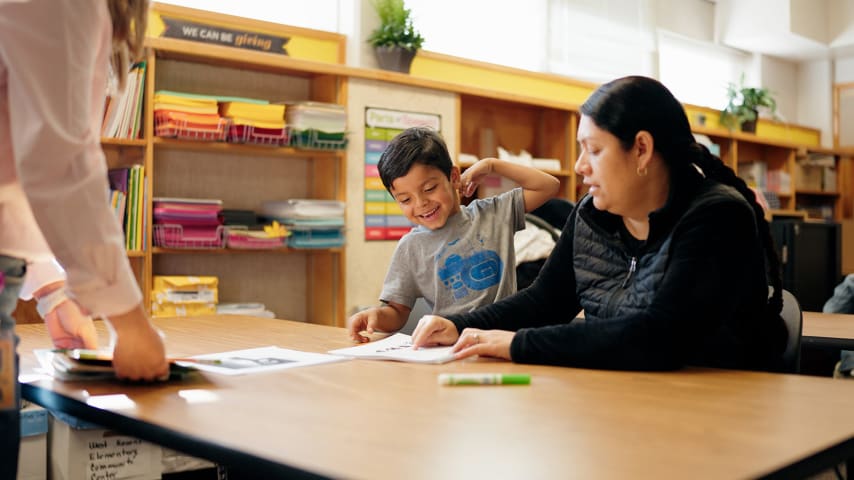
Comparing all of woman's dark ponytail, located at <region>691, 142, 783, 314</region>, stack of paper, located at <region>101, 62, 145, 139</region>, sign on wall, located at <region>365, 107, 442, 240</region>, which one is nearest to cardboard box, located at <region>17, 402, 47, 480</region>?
woman's dark ponytail, located at <region>691, 142, 783, 314</region>

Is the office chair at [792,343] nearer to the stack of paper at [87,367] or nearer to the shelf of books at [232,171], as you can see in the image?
the stack of paper at [87,367]

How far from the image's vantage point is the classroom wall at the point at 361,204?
4211 mm

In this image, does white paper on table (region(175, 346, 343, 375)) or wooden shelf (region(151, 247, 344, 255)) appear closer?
white paper on table (region(175, 346, 343, 375))

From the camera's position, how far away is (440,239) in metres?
2.31

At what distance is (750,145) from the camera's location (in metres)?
7.54

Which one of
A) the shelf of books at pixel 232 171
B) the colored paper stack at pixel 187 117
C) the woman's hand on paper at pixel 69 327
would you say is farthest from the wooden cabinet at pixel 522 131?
the woman's hand on paper at pixel 69 327

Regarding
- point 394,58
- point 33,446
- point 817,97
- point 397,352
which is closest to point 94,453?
point 33,446

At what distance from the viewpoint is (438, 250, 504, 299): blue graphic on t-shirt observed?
225 centimetres

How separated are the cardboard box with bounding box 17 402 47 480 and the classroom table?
21cm

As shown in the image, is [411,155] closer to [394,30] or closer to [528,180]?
[528,180]

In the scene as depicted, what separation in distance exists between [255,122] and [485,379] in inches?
108

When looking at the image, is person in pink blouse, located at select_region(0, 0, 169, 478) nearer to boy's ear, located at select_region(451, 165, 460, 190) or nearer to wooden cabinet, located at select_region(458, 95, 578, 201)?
boy's ear, located at select_region(451, 165, 460, 190)

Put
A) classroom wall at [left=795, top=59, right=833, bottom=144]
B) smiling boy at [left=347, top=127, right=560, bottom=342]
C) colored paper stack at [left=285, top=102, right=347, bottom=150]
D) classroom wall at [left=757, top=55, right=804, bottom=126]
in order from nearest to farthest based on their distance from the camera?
smiling boy at [left=347, top=127, right=560, bottom=342] → colored paper stack at [left=285, top=102, right=347, bottom=150] → classroom wall at [left=757, top=55, right=804, bottom=126] → classroom wall at [left=795, top=59, right=833, bottom=144]

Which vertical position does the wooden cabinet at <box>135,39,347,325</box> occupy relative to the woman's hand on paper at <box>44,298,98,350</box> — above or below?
above
